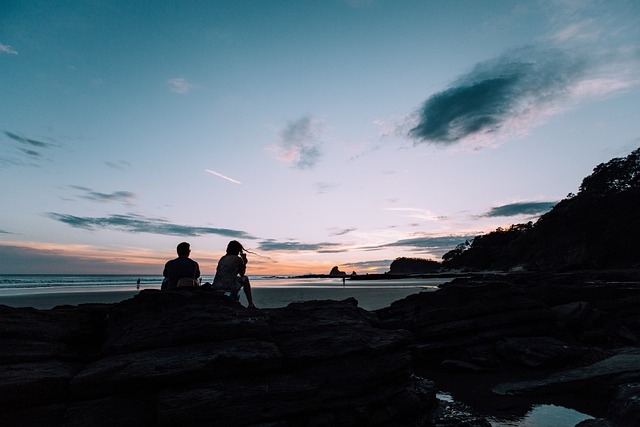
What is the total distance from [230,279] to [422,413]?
765 centimetres

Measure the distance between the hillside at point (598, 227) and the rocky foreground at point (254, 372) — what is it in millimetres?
83521

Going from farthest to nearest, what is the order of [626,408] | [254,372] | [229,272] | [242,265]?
[242,265] → [229,272] → [254,372] → [626,408]

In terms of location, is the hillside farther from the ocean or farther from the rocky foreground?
the rocky foreground

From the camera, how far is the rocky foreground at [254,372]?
7.81 m

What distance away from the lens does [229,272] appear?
12758 mm

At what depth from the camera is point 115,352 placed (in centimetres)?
891

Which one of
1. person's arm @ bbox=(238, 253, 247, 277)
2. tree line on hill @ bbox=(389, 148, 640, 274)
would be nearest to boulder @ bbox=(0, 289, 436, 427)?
person's arm @ bbox=(238, 253, 247, 277)

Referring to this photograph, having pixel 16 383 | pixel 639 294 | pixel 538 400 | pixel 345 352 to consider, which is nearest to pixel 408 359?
pixel 345 352

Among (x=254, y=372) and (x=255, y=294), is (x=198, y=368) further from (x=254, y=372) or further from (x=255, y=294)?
(x=255, y=294)

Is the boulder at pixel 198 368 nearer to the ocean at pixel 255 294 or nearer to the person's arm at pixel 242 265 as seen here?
the person's arm at pixel 242 265

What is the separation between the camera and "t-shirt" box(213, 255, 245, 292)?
12648 millimetres

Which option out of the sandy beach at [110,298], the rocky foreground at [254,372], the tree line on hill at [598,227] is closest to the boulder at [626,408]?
the rocky foreground at [254,372]

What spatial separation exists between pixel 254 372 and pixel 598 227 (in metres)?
110

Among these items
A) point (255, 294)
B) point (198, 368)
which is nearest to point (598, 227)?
point (255, 294)
